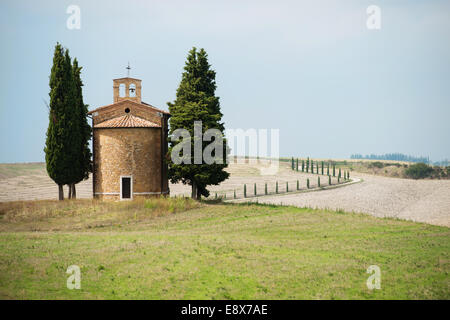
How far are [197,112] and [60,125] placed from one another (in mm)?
11240

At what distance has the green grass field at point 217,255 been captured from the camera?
1328cm

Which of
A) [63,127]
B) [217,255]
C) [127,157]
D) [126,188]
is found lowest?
[217,255]

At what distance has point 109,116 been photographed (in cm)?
3666

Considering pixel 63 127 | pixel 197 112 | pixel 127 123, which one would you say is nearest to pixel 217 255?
pixel 197 112

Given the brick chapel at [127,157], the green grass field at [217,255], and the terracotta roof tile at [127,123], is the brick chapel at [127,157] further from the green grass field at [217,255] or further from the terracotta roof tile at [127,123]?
the green grass field at [217,255]

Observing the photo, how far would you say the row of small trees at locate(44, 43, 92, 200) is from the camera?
114 ft

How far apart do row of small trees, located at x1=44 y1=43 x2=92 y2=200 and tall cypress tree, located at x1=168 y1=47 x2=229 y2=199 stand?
798cm

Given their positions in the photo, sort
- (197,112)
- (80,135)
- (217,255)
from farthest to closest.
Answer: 1. (80,135)
2. (197,112)
3. (217,255)

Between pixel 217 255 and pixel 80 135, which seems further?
pixel 80 135

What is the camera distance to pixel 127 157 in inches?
1358

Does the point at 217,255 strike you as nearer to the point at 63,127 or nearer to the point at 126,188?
the point at 126,188

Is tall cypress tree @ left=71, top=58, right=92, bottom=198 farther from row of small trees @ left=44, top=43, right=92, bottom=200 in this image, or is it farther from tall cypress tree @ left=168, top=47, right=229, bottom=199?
tall cypress tree @ left=168, top=47, right=229, bottom=199

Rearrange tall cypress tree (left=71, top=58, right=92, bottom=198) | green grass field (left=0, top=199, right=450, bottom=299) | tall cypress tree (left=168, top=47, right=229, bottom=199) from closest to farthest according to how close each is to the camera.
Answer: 1. green grass field (left=0, top=199, right=450, bottom=299)
2. tall cypress tree (left=168, top=47, right=229, bottom=199)
3. tall cypress tree (left=71, top=58, right=92, bottom=198)

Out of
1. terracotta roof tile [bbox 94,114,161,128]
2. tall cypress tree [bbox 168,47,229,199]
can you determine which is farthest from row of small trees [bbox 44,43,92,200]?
tall cypress tree [bbox 168,47,229,199]
